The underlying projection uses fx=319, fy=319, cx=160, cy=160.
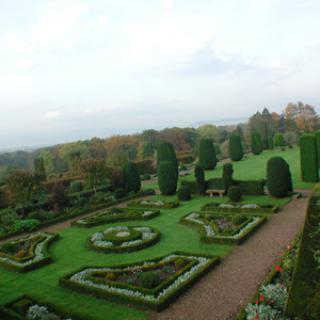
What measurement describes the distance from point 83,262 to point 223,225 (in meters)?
6.28

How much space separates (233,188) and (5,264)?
12677 millimetres

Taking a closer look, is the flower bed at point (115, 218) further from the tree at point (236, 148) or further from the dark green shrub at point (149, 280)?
the tree at point (236, 148)

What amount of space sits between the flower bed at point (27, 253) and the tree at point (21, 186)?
5284 millimetres

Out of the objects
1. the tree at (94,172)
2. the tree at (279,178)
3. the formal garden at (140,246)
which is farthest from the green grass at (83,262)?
the tree at (94,172)

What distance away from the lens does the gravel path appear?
7.76 m

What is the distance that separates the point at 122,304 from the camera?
8406 millimetres

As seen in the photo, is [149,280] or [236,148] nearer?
[149,280]

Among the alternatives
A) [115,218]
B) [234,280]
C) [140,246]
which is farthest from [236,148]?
[234,280]

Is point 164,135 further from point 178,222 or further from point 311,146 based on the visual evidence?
point 178,222

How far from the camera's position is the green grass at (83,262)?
27.3ft

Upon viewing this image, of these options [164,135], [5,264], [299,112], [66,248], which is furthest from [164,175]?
[299,112]

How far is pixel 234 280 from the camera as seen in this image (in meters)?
9.21

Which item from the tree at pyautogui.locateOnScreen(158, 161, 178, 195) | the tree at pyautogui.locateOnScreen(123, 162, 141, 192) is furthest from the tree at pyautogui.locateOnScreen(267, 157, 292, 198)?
the tree at pyautogui.locateOnScreen(123, 162, 141, 192)

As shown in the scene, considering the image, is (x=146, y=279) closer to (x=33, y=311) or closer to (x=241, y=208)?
(x=33, y=311)
